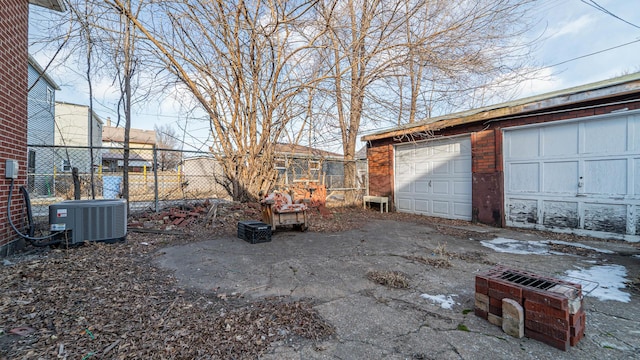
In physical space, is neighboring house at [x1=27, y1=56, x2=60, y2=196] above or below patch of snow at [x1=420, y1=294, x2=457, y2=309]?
above

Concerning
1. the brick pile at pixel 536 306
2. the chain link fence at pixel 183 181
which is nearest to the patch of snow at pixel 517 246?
the brick pile at pixel 536 306

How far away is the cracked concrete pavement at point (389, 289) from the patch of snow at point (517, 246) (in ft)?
0.65

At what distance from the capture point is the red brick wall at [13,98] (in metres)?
3.44

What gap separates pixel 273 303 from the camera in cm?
246

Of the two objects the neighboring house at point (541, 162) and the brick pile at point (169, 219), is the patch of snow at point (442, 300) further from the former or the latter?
the brick pile at point (169, 219)

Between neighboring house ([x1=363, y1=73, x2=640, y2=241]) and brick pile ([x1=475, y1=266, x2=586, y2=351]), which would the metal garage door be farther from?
brick pile ([x1=475, y1=266, x2=586, y2=351])

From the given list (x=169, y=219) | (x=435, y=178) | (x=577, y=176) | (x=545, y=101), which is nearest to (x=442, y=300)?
(x=577, y=176)

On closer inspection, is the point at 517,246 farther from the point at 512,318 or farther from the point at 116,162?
the point at 116,162

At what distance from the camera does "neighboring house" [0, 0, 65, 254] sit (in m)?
3.45

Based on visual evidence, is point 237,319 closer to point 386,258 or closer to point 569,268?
point 386,258

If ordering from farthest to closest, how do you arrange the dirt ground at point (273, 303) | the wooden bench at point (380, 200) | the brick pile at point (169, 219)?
the wooden bench at point (380, 200), the brick pile at point (169, 219), the dirt ground at point (273, 303)

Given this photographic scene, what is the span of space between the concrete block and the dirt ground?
0.23ft

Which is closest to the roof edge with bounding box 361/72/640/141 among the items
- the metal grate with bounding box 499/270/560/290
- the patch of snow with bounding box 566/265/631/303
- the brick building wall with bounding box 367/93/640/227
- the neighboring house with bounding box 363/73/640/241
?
the neighboring house with bounding box 363/73/640/241

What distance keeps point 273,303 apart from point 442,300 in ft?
5.22
